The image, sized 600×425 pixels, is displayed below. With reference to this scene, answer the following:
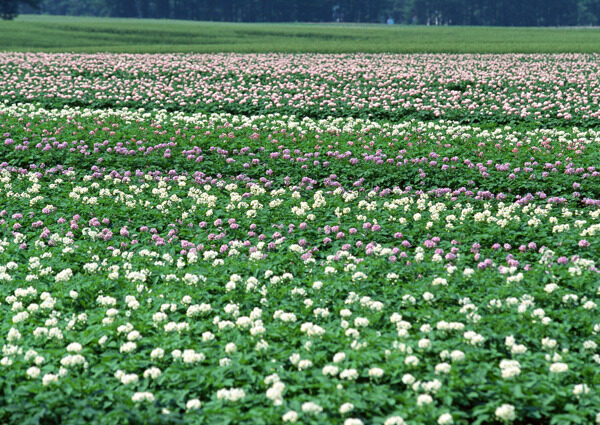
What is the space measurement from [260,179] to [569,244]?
5220 mm

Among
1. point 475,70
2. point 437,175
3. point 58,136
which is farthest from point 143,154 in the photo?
point 475,70

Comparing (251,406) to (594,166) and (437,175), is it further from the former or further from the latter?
(594,166)

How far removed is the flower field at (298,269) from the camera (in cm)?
473

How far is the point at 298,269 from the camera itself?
716 centimetres

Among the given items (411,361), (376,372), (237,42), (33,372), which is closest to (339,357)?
(376,372)

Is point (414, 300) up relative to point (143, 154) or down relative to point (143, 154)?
down

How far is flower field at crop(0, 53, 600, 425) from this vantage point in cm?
473

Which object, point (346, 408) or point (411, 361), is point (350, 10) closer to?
point (411, 361)

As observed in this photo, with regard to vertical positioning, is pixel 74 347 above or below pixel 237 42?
below

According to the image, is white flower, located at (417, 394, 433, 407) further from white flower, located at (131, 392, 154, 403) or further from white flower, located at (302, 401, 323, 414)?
white flower, located at (131, 392, 154, 403)

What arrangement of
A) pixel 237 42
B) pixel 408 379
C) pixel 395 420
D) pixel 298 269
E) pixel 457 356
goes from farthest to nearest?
pixel 237 42 < pixel 298 269 < pixel 457 356 < pixel 408 379 < pixel 395 420

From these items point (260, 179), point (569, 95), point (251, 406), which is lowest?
point (251, 406)

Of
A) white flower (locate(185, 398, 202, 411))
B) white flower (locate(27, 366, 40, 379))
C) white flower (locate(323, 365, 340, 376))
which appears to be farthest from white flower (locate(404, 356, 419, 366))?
white flower (locate(27, 366, 40, 379))

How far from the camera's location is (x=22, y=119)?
15.3m
